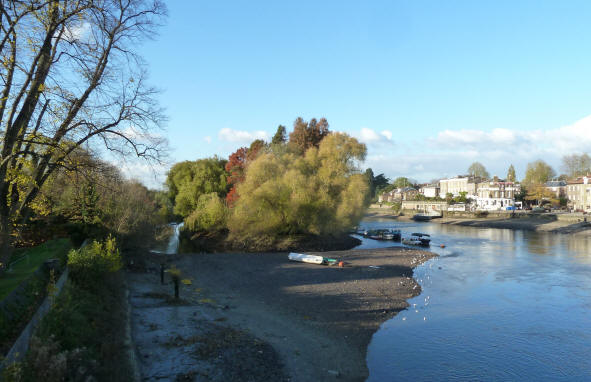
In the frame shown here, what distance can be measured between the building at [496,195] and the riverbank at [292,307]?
306ft

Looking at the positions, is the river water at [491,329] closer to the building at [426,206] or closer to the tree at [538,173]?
the building at [426,206]

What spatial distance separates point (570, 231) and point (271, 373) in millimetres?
69671

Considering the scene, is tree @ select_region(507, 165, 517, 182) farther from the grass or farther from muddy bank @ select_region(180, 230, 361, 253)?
the grass

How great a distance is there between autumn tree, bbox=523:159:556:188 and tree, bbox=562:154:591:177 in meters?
5.84

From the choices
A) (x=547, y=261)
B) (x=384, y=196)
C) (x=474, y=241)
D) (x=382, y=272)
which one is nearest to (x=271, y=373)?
(x=382, y=272)

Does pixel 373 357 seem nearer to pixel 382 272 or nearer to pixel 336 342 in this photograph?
pixel 336 342

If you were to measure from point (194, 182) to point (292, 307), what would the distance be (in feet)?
142

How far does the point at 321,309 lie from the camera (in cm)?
1983

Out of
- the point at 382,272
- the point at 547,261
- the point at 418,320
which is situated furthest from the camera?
the point at 547,261

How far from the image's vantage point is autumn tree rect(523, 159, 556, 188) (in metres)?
132

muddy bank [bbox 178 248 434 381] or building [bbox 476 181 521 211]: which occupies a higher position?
building [bbox 476 181 521 211]

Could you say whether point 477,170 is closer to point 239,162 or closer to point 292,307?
point 239,162

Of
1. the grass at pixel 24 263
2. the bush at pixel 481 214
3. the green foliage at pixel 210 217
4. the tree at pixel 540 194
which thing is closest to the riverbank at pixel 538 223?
the bush at pixel 481 214

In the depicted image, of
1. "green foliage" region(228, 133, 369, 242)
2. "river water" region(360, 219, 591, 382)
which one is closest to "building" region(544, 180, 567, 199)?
"green foliage" region(228, 133, 369, 242)
